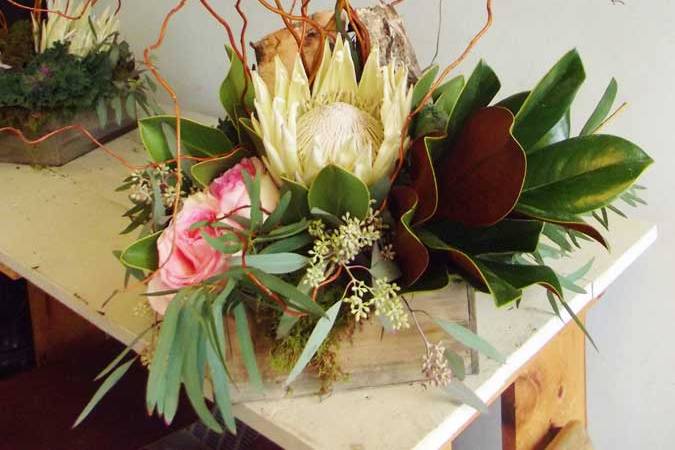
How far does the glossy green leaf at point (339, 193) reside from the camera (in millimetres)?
559

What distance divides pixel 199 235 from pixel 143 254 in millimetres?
65

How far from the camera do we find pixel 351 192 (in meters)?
0.57

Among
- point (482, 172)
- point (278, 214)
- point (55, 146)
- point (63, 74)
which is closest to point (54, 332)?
point (55, 146)

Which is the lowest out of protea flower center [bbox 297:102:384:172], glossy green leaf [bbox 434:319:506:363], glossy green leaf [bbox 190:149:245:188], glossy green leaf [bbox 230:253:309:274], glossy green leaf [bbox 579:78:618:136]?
glossy green leaf [bbox 434:319:506:363]

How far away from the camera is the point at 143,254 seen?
2.05 feet

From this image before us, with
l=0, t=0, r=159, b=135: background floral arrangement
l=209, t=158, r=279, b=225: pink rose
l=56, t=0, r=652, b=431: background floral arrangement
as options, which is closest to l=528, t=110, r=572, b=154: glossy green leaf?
l=56, t=0, r=652, b=431: background floral arrangement

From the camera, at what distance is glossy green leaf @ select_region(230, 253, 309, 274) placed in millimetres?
558

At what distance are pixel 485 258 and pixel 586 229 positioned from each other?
0.09 metres

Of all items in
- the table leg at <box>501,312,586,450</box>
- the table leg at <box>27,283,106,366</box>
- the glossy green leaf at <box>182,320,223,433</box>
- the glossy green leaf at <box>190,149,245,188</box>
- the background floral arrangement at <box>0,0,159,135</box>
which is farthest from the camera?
the table leg at <box>27,283,106,366</box>

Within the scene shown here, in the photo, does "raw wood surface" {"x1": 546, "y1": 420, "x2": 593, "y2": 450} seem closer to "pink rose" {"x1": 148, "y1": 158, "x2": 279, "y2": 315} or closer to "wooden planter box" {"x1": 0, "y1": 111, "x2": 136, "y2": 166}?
"pink rose" {"x1": 148, "y1": 158, "x2": 279, "y2": 315}

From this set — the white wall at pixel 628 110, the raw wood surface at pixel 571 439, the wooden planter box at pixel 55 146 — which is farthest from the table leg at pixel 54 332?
the raw wood surface at pixel 571 439

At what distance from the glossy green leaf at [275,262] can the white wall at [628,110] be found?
50 cm

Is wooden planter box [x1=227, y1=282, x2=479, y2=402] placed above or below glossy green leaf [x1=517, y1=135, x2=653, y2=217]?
below

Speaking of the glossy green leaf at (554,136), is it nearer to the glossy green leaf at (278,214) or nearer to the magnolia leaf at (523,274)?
the magnolia leaf at (523,274)
